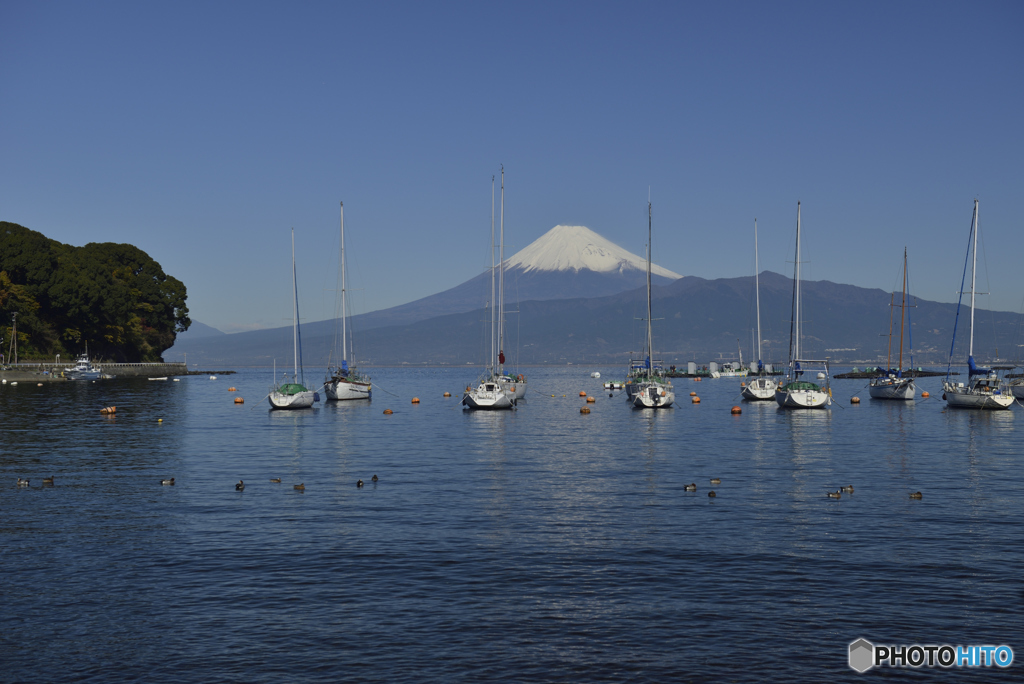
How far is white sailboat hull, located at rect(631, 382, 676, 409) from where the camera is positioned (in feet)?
327

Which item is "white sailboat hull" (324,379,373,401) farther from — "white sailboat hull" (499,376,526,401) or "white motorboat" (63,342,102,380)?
"white motorboat" (63,342,102,380)

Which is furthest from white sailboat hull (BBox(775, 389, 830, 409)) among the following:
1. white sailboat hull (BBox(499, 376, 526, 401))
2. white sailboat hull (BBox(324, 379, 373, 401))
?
white sailboat hull (BBox(324, 379, 373, 401))

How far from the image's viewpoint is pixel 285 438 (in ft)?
215

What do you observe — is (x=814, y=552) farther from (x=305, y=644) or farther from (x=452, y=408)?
(x=452, y=408)

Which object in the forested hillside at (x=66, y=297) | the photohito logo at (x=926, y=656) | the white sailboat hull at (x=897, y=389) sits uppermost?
the forested hillside at (x=66, y=297)

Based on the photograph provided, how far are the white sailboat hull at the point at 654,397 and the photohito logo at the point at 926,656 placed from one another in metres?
80.9

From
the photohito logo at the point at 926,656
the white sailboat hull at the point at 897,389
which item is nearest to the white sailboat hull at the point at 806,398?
the white sailboat hull at the point at 897,389

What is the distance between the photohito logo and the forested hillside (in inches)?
6360

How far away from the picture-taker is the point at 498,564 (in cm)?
2564

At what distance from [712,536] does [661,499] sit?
790 cm

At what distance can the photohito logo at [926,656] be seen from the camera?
17.9 metres

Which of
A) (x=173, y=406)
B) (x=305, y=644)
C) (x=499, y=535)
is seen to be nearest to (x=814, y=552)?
(x=499, y=535)

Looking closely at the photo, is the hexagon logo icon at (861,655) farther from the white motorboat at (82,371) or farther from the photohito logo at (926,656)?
the white motorboat at (82,371)

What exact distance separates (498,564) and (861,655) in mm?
10956
